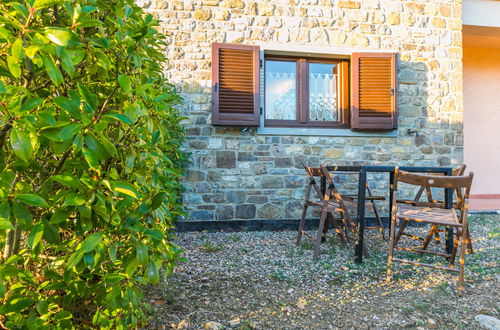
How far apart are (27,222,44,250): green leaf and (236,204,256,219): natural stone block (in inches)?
141

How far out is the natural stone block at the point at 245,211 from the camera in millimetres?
4316

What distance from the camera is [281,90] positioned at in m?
4.61

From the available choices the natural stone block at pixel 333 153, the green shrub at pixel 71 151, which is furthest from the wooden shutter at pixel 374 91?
the green shrub at pixel 71 151

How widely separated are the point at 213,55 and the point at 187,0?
2.74 feet

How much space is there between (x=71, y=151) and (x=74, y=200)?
27cm

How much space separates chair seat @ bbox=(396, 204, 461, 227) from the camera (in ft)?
7.79

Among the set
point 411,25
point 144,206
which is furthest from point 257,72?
point 144,206

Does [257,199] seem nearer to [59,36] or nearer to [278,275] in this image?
[278,275]

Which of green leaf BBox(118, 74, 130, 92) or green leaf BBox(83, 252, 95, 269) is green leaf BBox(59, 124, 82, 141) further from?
green leaf BBox(83, 252, 95, 269)

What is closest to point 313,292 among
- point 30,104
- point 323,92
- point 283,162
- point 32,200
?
point 32,200

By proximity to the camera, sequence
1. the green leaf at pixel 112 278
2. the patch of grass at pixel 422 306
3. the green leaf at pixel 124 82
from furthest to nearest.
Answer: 1. the patch of grass at pixel 422 306
2. the green leaf at pixel 112 278
3. the green leaf at pixel 124 82

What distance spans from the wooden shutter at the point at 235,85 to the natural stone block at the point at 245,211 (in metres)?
1.13

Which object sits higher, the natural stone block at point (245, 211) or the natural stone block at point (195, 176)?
the natural stone block at point (195, 176)

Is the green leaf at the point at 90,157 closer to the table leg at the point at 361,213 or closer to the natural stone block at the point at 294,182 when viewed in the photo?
the table leg at the point at 361,213
